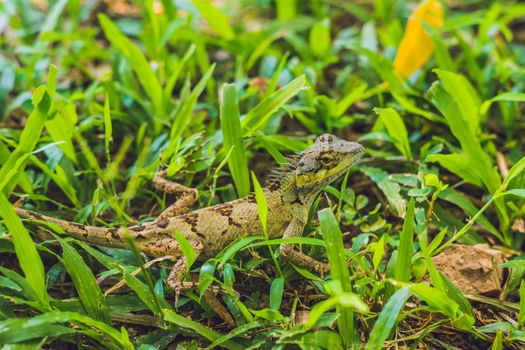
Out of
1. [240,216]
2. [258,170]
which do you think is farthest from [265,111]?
[240,216]

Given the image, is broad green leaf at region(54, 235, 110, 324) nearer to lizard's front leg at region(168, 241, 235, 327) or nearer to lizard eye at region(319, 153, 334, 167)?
lizard's front leg at region(168, 241, 235, 327)

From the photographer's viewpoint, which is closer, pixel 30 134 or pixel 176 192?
pixel 30 134

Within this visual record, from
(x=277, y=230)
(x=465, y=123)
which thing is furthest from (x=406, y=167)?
(x=277, y=230)

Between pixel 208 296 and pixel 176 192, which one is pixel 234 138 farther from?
pixel 208 296

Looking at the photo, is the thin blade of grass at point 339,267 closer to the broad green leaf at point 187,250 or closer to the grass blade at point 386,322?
the grass blade at point 386,322

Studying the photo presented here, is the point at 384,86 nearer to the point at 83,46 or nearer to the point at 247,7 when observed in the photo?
the point at 247,7
